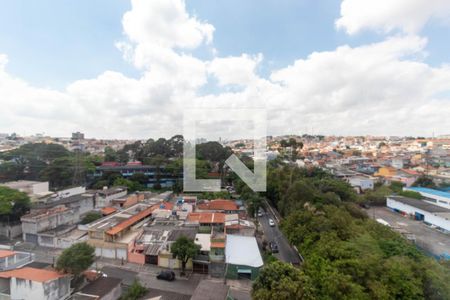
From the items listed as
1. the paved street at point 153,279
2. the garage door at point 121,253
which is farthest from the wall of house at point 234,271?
the garage door at point 121,253

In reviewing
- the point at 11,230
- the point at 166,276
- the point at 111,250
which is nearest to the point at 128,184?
the point at 11,230

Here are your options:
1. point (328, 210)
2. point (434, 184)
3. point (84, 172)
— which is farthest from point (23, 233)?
point (434, 184)

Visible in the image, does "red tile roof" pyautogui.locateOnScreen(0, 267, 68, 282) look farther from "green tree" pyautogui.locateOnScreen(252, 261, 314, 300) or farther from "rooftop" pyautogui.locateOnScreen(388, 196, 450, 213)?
"rooftop" pyautogui.locateOnScreen(388, 196, 450, 213)

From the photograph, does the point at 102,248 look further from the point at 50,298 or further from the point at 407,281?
the point at 407,281

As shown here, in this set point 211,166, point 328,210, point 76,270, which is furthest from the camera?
point 211,166

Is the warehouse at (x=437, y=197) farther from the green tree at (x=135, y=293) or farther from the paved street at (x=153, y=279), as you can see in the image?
the green tree at (x=135, y=293)

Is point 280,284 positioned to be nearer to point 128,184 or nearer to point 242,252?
point 242,252
